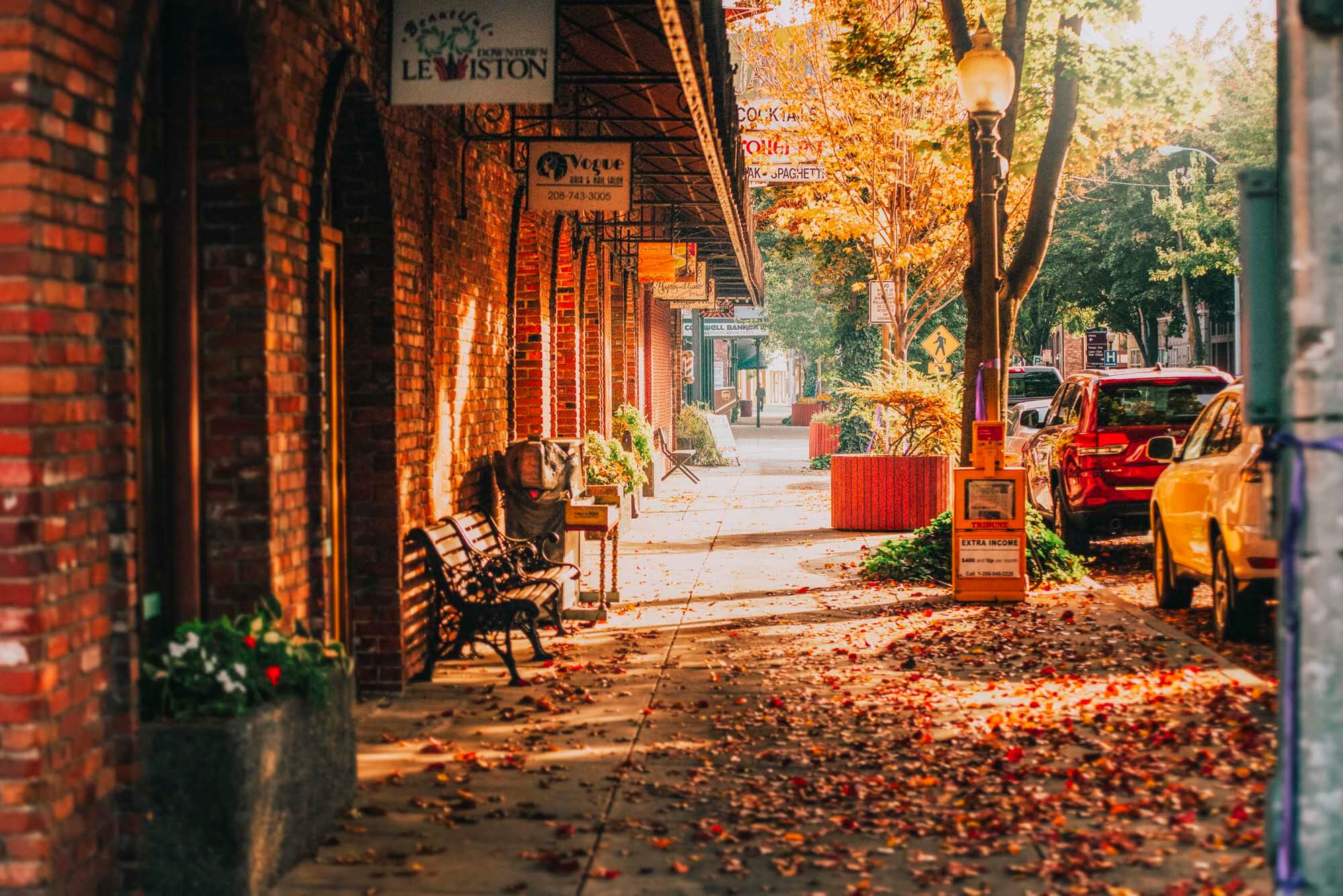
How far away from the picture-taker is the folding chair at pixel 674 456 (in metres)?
27.1

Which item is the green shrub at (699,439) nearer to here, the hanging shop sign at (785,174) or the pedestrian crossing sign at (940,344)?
the pedestrian crossing sign at (940,344)

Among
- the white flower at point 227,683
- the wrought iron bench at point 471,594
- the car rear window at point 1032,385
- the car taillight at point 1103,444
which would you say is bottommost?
the wrought iron bench at point 471,594

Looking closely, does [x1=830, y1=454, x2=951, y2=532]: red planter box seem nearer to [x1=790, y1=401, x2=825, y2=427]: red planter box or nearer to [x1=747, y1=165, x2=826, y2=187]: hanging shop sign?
[x1=747, y1=165, x2=826, y2=187]: hanging shop sign

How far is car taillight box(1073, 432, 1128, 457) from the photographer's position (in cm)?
1550

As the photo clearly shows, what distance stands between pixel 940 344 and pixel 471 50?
57.5ft

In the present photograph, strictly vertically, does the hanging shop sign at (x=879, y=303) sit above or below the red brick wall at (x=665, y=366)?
above

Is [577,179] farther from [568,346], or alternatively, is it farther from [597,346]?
[597,346]

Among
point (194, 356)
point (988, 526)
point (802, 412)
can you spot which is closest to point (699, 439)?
point (988, 526)

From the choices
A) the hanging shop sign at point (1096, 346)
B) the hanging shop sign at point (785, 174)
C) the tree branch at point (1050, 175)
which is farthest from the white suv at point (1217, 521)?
the hanging shop sign at point (1096, 346)

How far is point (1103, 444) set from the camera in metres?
15.5

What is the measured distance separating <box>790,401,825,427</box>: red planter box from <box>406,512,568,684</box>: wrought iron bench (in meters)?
51.9

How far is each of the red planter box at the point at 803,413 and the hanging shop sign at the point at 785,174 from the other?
36505 millimetres

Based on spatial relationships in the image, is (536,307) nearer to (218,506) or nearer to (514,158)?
(514,158)

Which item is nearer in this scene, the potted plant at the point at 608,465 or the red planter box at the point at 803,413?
the potted plant at the point at 608,465
